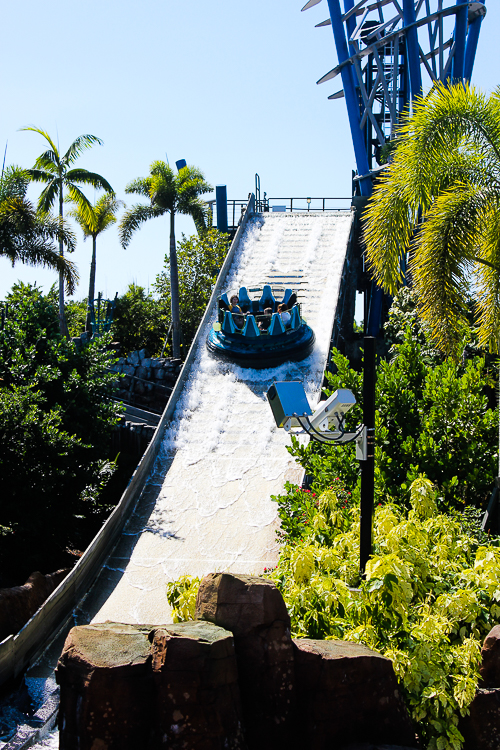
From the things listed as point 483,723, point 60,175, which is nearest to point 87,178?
point 60,175

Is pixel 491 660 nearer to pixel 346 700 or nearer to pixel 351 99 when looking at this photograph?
pixel 346 700

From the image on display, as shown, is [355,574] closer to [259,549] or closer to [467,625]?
[467,625]

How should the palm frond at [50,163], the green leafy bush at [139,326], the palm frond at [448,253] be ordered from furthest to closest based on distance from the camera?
1. the green leafy bush at [139,326]
2. the palm frond at [50,163]
3. the palm frond at [448,253]

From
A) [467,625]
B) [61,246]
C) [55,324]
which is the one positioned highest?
[61,246]

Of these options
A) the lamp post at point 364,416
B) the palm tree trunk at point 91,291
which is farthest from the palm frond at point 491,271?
the palm tree trunk at point 91,291

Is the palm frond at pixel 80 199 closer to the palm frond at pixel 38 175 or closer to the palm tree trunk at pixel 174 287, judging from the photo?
the palm frond at pixel 38 175

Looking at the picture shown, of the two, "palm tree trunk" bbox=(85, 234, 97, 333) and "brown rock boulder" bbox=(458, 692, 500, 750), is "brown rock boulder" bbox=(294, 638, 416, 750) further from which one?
"palm tree trunk" bbox=(85, 234, 97, 333)

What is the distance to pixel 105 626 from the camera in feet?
18.5

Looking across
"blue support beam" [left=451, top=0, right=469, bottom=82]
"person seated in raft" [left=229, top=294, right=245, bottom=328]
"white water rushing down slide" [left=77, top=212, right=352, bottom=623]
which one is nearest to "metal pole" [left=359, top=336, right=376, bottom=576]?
"white water rushing down slide" [left=77, top=212, right=352, bottom=623]

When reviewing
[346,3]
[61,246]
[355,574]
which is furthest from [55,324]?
[346,3]

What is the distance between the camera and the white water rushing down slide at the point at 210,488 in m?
10.6

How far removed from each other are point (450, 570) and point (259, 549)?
4787mm

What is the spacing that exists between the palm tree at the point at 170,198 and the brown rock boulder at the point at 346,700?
19245 mm

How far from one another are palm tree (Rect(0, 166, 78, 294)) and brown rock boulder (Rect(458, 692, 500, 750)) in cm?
1417
